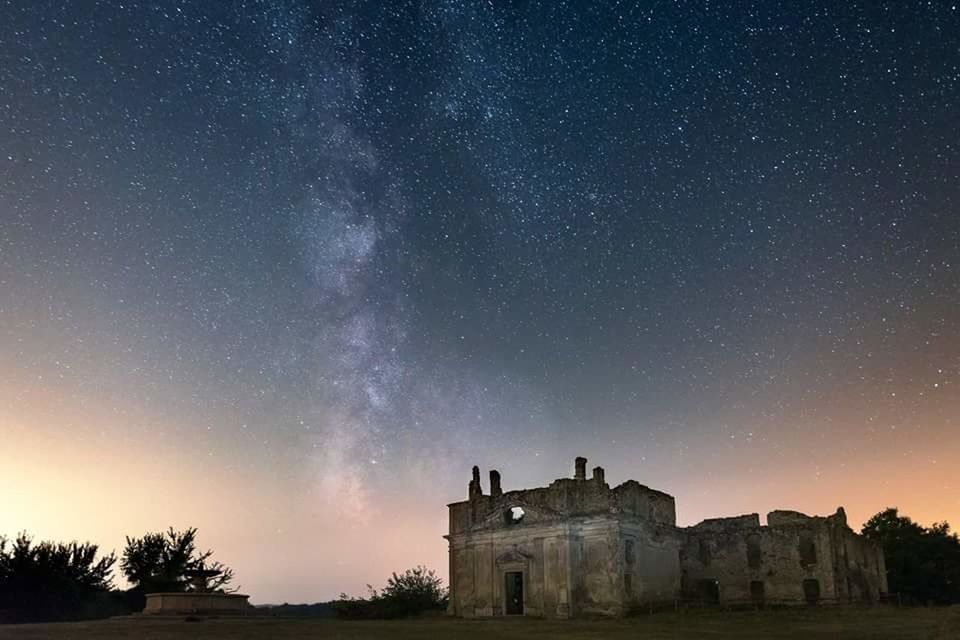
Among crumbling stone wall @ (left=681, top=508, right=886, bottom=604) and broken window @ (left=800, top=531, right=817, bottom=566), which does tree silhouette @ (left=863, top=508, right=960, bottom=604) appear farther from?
broken window @ (left=800, top=531, right=817, bottom=566)

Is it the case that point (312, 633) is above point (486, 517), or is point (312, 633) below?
below

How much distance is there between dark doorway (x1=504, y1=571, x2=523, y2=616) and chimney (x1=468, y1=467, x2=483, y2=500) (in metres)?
5.27

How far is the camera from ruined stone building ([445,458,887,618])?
40125 mm

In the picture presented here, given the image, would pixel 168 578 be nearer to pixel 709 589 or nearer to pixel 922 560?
pixel 709 589

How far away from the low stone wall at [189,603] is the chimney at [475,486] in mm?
14874

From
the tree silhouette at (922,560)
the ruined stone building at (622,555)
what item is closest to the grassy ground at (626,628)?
the ruined stone building at (622,555)

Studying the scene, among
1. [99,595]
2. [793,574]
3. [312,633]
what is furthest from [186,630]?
[793,574]

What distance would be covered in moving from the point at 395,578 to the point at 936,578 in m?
40.1

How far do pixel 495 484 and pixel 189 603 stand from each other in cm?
1777

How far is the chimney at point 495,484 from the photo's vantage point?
153ft

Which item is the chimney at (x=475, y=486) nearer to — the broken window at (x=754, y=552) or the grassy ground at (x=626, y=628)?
the grassy ground at (x=626, y=628)

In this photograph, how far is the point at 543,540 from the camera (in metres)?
42.0

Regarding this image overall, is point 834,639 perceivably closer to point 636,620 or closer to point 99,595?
point 636,620

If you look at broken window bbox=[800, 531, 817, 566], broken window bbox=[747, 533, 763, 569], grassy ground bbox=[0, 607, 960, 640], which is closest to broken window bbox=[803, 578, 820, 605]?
broken window bbox=[800, 531, 817, 566]
